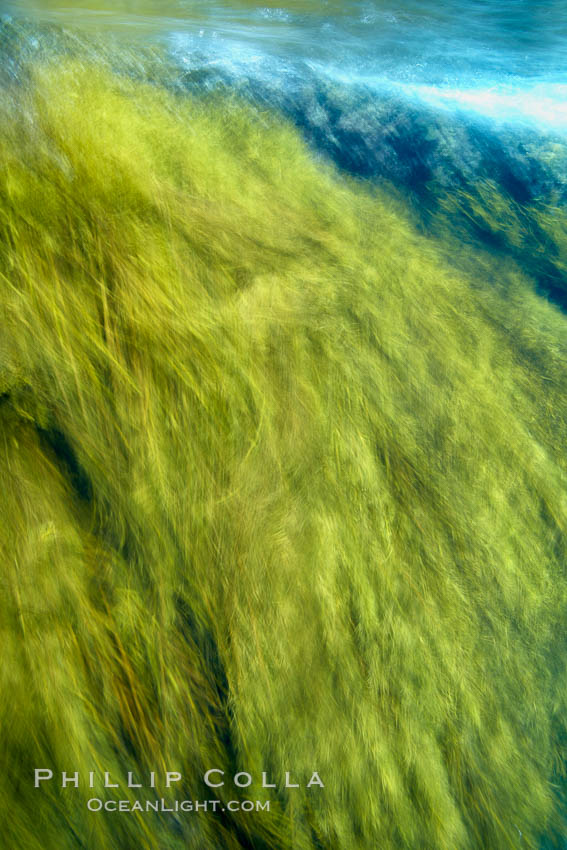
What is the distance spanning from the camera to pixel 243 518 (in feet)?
3.57

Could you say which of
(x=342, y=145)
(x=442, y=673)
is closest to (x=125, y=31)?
(x=342, y=145)

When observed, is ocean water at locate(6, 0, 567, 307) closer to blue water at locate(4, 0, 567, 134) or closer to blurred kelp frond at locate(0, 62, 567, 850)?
blue water at locate(4, 0, 567, 134)

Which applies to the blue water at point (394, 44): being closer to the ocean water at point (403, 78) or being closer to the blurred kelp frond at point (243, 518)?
the ocean water at point (403, 78)

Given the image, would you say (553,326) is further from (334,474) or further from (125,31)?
(125,31)

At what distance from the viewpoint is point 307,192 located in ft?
4.81

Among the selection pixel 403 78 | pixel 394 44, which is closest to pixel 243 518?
pixel 403 78

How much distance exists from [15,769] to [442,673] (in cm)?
82

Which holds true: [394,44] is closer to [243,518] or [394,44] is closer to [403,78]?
[403,78]

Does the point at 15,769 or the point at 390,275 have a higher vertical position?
the point at 390,275

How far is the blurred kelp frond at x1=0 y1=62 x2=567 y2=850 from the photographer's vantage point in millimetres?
952

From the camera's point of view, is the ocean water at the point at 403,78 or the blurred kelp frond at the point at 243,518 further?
the ocean water at the point at 403,78

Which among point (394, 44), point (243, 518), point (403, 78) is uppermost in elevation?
point (394, 44)

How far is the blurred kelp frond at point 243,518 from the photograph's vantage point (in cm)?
95

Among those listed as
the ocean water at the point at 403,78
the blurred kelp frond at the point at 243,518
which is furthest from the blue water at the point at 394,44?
the blurred kelp frond at the point at 243,518
